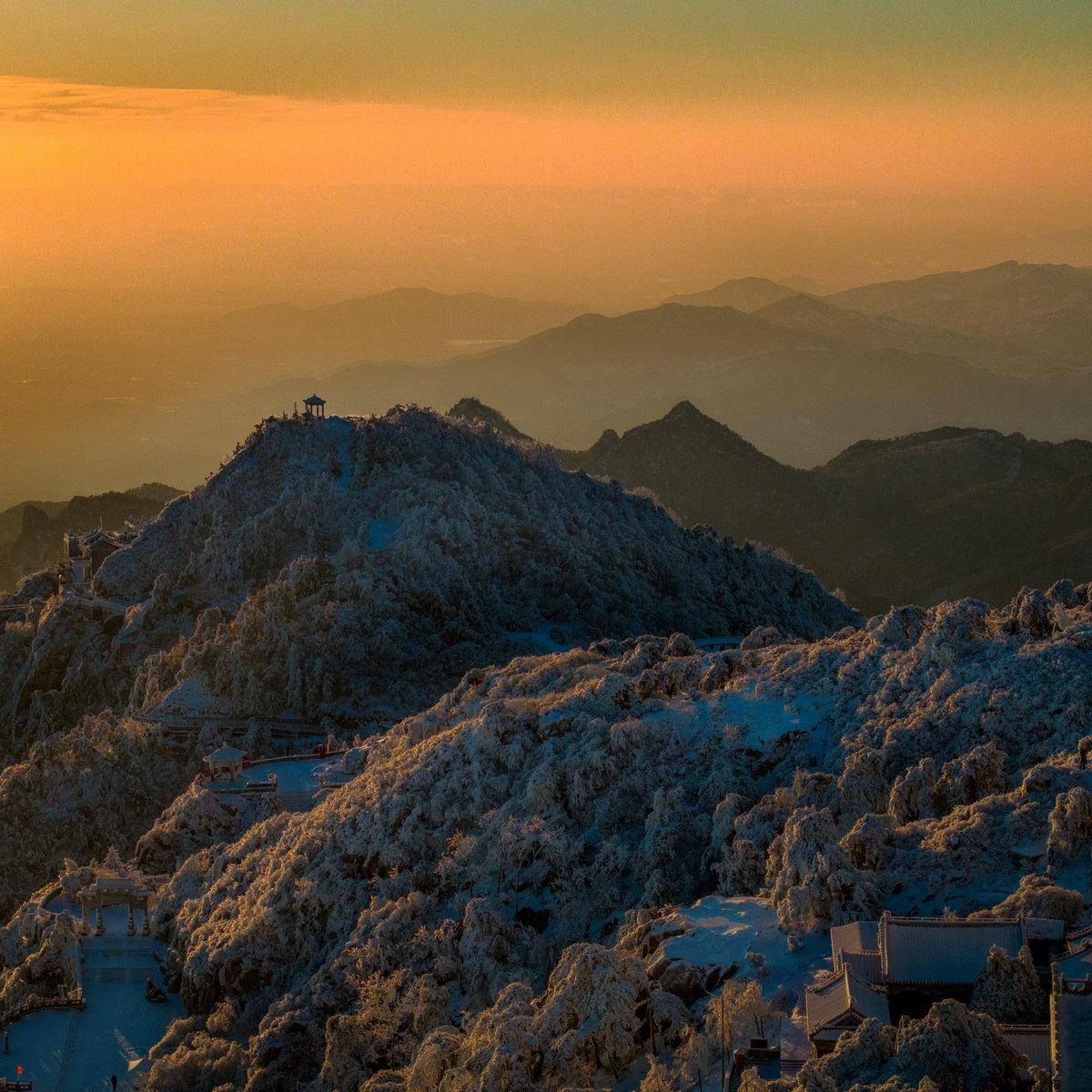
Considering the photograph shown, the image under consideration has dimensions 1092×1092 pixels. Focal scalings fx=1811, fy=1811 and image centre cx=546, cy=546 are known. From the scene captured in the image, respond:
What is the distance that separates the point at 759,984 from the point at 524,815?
17.7 meters

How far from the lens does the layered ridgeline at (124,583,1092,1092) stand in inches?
1591

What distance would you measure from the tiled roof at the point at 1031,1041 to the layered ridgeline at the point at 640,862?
1.02 metres

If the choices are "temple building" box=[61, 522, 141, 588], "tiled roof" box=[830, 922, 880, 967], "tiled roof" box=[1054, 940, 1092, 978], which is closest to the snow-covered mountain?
→ "tiled roof" box=[830, 922, 880, 967]

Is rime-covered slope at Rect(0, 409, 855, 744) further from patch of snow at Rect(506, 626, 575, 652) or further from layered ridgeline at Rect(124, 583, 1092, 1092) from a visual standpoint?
layered ridgeline at Rect(124, 583, 1092, 1092)

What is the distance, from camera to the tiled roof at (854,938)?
38312 millimetres

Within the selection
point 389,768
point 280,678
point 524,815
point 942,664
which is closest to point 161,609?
point 280,678

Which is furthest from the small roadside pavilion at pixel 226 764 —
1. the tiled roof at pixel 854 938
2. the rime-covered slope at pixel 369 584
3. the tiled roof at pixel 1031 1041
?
the tiled roof at pixel 1031 1041

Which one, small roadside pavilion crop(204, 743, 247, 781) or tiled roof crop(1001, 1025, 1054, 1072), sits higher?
tiled roof crop(1001, 1025, 1054, 1072)

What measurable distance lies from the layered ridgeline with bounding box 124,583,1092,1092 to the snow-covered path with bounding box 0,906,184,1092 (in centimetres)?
139

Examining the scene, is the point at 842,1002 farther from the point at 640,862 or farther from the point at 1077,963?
the point at 640,862

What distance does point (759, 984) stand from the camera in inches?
1550

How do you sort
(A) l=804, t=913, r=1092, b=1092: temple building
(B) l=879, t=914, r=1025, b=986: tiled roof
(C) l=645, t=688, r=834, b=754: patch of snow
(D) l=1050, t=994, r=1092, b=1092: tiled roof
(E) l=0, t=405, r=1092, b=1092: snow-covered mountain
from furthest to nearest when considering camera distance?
(C) l=645, t=688, r=834, b=754: patch of snow
(E) l=0, t=405, r=1092, b=1092: snow-covered mountain
(B) l=879, t=914, r=1025, b=986: tiled roof
(A) l=804, t=913, r=1092, b=1092: temple building
(D) l=1050, t=994, r=1092, b=1092: tiled roof

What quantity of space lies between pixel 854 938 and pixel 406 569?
61301 mm

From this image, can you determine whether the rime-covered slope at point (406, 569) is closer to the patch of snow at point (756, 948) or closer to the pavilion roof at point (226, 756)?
the pavilion roof at point (226, 756)
